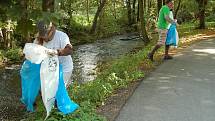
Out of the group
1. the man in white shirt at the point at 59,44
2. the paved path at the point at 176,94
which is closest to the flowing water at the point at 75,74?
the man in white shirt at the point at 59,44

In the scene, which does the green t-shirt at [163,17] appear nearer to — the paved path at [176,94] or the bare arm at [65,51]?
the paved path at [176,94]

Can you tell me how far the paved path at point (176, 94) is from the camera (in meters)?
7.16

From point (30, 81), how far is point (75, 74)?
9.04 metres

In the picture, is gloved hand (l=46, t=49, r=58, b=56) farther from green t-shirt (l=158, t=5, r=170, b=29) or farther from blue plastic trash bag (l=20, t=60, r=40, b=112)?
green t-shirt (l=158, t=5, r=170, b=29)

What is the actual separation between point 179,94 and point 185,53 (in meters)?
5.61

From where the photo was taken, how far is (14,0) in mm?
3922

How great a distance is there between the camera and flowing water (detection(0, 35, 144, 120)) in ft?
31.9

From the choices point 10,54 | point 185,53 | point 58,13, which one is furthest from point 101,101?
point 10,54

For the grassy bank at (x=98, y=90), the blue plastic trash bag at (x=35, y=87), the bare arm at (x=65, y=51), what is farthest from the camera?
the grassy bank at (x=98, y=90)

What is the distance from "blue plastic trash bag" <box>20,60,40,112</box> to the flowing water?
1.98 m

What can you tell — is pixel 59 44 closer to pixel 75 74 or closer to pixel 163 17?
pixel 163 17

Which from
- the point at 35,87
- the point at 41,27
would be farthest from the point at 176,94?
the point at 41,27

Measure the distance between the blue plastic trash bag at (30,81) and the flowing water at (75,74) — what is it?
198cm

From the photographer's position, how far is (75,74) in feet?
50.7
